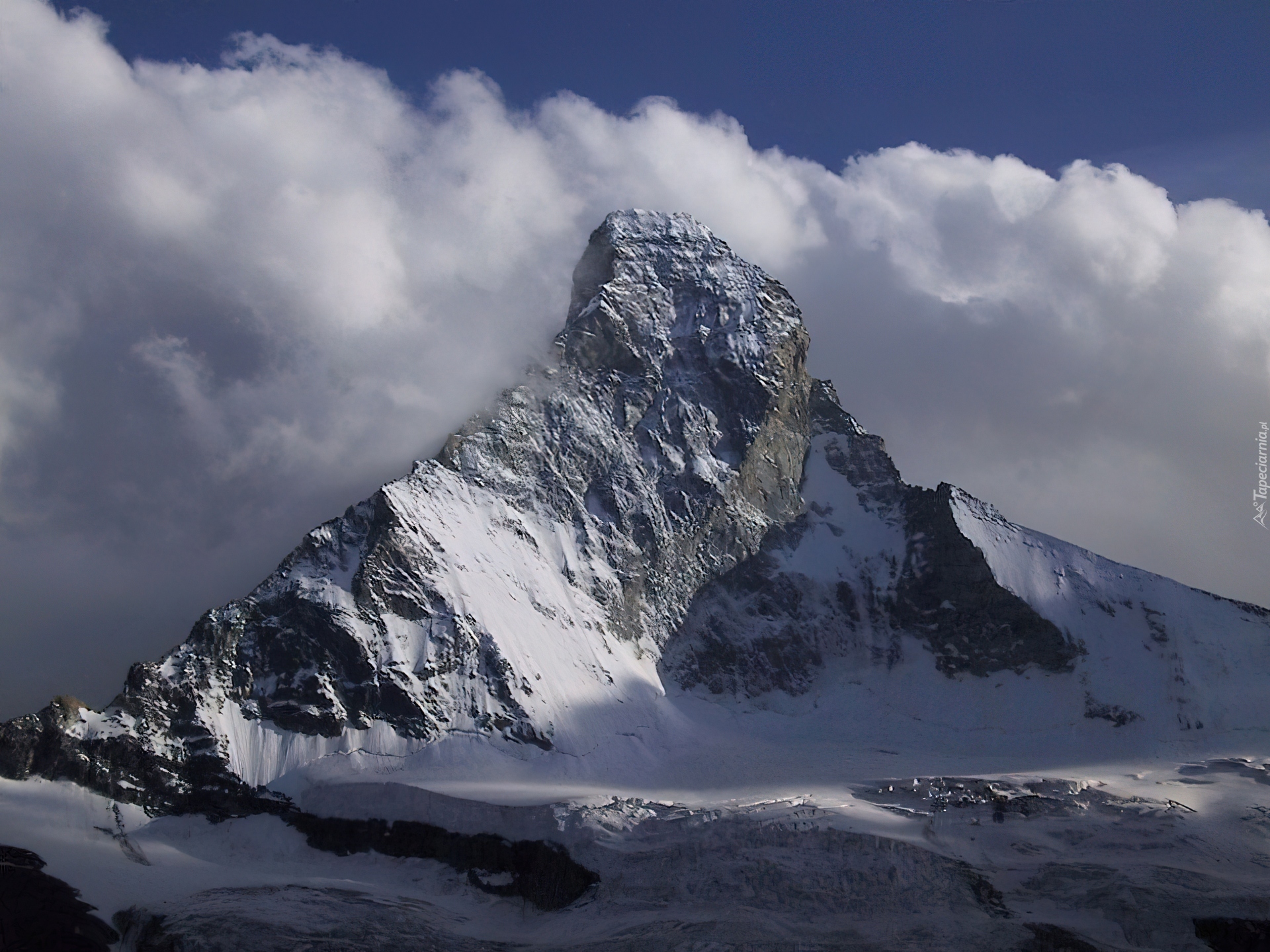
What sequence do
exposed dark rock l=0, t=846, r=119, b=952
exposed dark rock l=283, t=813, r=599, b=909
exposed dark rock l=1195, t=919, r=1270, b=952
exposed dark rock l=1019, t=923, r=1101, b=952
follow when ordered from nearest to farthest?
exposed dark rock l=0, t=846, r=119, b=952 < exposed dark rock l=1195, t=919, r=1270, b=952 < exposed dark rock l=1019, t=923, r=1101, b=952 < exposed dark rock l=283, t=813, r=599, b=909

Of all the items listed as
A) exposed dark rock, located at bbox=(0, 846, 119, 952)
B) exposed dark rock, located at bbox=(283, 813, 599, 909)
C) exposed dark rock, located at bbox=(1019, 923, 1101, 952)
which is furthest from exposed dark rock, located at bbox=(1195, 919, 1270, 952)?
exposed dark rock, located at bbox=(0, 846, 119, 952)

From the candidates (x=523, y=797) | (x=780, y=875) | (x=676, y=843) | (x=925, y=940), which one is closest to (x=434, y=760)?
(x=523, y=797)

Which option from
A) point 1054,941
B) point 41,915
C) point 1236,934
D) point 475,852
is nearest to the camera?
point 41,915

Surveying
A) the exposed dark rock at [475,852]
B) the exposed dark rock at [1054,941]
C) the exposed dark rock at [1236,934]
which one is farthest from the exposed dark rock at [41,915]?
the exposed dark rock at [1236,934]

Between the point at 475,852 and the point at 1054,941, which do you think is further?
the point at 475,852

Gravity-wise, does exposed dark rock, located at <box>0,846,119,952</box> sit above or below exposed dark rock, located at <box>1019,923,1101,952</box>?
above

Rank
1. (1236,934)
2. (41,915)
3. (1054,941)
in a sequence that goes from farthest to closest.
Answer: (1054,941), (1236,934), (41,915)

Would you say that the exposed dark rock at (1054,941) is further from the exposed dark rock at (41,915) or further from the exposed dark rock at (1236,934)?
the exposed dark rock at (41,915)

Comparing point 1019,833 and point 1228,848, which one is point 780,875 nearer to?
point 1019,833

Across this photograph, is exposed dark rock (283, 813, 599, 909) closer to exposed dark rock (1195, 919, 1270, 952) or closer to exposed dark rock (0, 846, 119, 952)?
exposed dark rock (0, 846, 119, 952)

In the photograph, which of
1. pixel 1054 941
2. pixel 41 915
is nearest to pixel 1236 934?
pixel 1054 941

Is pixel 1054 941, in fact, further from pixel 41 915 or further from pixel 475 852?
pixel 41 915

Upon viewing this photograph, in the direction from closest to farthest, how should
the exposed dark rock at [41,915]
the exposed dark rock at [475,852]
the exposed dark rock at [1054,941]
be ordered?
the exposed dark rock at [41,915] → the exposed dark rock at [1054,941] → the exposed dark rock at [475,852]

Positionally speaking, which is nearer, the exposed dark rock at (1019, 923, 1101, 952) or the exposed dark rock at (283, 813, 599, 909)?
the exposed dark rock at (1019, 923, 1101, 952)
